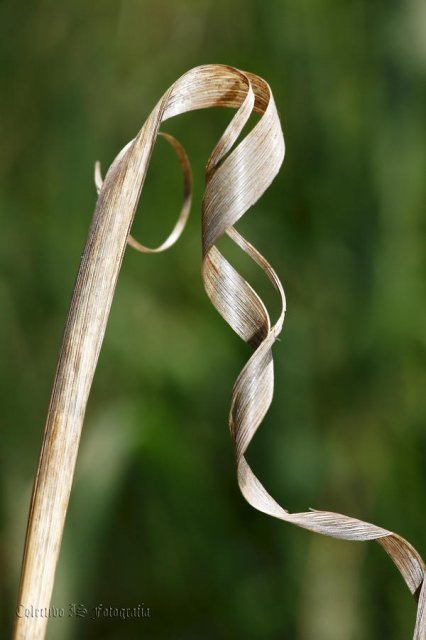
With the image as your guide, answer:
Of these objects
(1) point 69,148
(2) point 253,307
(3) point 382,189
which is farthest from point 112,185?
(1) point 69,148

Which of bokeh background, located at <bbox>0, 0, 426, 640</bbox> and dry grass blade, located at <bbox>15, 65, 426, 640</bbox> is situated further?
bokeh background, located at <bbox>0, 0, 426, 640</bbox>

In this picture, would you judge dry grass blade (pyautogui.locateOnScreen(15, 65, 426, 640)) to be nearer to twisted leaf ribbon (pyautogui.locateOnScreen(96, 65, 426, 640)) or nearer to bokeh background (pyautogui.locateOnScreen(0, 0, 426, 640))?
twisted leaf ribbon (pyautogui.locateOnScreen(96, 65, 426, 640))

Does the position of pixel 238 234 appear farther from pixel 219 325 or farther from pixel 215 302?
pixel 219 325

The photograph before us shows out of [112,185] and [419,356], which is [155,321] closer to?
[419,356]

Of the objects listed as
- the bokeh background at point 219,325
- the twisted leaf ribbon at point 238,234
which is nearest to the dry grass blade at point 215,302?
the twisted leaf ribbon at point 238,234

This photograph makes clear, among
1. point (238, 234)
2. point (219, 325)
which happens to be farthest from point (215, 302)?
point (219, 325)

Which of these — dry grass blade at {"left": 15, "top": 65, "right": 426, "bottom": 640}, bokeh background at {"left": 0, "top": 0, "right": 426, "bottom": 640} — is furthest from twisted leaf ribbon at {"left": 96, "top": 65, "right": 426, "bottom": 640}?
bokeh background at {"left": 0, "top": 0, "right": 426, "bottom": 640}
